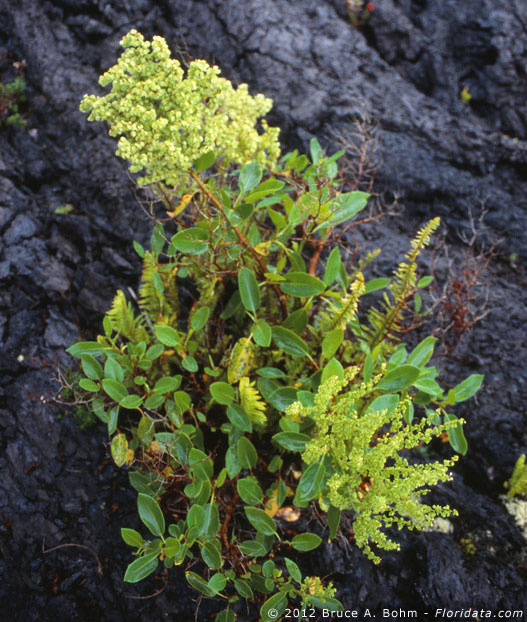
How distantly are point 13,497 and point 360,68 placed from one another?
14.3ft

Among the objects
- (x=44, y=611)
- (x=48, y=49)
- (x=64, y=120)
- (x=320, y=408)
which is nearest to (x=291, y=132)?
(x=64, y=120)

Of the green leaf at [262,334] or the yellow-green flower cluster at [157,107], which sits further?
the green leaf at [262,334]

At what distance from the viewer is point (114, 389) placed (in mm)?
2121

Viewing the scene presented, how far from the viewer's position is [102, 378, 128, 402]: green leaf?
2094 millimetres

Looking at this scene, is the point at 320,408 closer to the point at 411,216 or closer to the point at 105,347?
the point at 105,347

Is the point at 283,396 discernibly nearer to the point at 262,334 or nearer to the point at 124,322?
the point at 262,334

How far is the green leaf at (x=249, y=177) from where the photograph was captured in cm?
220

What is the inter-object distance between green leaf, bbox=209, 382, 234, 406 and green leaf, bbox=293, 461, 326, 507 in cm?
49

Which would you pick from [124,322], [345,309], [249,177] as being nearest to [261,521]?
[345,309]

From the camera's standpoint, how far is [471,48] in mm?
4414

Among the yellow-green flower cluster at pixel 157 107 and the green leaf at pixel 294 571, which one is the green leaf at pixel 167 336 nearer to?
the yellow-green flower cluster at pixel 157 107

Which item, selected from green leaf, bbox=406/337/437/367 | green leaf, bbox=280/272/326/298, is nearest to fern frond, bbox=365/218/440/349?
green leaf, bbox=406/337/437/367

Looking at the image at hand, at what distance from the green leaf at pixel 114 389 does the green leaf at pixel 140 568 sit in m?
0.68

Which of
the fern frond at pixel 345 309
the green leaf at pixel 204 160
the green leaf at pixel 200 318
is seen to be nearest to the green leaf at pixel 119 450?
the green leaf at pixel 200 318
